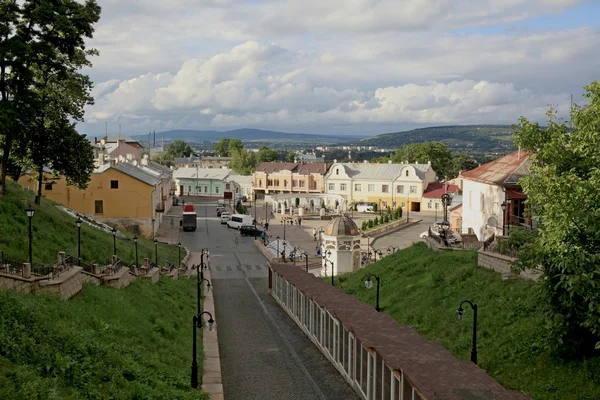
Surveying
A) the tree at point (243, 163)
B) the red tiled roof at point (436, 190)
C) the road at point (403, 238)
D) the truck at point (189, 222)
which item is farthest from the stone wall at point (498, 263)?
the tree at point (243, 163)

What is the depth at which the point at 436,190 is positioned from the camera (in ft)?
305

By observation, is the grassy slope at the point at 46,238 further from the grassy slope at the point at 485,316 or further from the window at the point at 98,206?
the window at the point at 98,206

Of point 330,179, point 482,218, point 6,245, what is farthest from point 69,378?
point 330,179

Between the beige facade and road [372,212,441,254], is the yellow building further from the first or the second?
the beige facade

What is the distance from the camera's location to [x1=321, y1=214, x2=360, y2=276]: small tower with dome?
144 ft

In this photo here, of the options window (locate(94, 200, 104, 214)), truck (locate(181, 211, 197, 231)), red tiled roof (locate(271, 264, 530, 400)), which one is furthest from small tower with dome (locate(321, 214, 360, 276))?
truck (locate(181, 211, 197, 231))

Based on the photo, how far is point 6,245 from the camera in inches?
1019

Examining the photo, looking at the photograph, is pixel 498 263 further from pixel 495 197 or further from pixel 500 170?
pixel 500 170

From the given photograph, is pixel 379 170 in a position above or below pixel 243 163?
below

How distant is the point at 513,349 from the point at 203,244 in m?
44.4

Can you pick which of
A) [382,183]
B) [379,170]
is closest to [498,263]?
[382,183]

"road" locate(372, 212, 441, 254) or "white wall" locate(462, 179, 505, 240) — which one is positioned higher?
"white wall" locate(462, 179, 505, 240)

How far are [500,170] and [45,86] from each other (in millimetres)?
25807

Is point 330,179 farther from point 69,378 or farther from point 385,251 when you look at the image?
point 69,378
